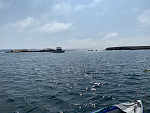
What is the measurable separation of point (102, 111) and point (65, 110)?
10.2 ft

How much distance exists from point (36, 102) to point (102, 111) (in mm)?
6041

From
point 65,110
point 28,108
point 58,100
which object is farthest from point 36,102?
point 65,110

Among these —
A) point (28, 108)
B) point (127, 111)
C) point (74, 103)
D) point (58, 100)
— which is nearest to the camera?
point (127, 111)

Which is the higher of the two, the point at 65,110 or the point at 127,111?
the point at 127,111

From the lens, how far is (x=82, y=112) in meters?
7.21

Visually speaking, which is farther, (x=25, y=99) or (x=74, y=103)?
(x=25, y=99)

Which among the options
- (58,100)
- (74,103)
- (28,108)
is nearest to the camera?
(28,108)

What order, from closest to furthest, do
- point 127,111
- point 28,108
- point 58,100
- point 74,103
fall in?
point 127,111, point 28,108, point 74,103, point 58,100

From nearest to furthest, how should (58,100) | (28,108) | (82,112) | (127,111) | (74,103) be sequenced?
(127,111) → (82,112) → (28,108) → (74,103) → (58,100)

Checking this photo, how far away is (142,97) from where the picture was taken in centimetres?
944

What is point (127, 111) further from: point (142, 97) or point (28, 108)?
point (28, 108)

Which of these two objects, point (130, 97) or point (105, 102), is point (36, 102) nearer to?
point (105, 102)

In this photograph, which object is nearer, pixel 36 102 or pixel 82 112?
pixel 82 112

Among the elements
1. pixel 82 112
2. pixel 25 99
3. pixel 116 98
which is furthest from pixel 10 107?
pixel 116 98
